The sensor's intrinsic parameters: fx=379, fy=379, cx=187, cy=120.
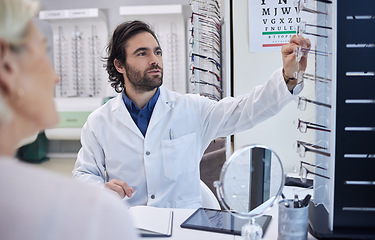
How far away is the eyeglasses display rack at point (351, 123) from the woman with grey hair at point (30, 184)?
0.71 meters

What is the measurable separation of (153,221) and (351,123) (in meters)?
0.65

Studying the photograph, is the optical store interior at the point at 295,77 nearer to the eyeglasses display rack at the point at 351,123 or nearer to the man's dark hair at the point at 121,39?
the eyeglasses display rack at the point at 351,123

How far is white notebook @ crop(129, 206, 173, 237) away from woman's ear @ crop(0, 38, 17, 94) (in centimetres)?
70

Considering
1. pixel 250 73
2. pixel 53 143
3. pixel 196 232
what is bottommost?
pixel 53 143

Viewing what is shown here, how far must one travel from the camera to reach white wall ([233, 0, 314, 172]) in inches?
86.0

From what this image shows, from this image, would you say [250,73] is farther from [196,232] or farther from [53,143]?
[53,143]

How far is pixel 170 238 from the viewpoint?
3.56ft

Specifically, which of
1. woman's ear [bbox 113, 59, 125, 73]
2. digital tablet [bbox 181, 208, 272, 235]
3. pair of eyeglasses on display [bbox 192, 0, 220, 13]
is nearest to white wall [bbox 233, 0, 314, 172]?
pair of eyeglasses on display [bbox 192, 0, 220, 13]

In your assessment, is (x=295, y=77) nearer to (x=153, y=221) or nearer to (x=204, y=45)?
(x=153, y=221)

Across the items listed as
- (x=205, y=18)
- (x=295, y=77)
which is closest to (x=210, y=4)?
(x=205, y=18)

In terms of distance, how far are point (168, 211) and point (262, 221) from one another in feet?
1.03

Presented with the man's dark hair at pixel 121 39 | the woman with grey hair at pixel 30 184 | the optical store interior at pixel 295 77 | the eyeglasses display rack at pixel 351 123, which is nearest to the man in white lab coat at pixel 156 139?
the optical store interior at pixel 295 77

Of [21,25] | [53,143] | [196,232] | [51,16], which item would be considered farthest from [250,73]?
[53,143]

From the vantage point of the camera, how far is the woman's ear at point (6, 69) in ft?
1.69
